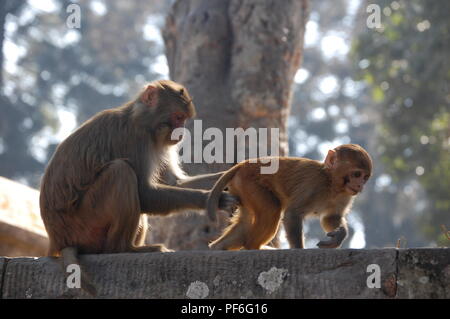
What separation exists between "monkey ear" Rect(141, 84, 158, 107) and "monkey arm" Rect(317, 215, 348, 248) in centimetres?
165

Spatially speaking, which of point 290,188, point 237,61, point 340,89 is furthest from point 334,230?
point 340,89

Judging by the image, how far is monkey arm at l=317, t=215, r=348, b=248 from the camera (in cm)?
504

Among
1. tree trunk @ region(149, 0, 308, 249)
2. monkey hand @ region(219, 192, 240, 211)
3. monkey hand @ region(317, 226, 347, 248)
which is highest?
tree trunk @ region(149, 0, 308, 249)

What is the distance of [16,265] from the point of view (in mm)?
4371

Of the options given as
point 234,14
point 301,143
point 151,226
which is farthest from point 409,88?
point 301,143

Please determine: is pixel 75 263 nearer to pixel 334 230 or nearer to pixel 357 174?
pixel 334 230

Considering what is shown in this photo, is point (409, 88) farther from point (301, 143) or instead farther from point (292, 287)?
point (301, 143)

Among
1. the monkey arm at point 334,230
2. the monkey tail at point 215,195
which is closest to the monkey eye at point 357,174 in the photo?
the monkey arm at point 334,230

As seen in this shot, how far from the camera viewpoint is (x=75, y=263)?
440cm

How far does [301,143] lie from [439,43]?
20.3m

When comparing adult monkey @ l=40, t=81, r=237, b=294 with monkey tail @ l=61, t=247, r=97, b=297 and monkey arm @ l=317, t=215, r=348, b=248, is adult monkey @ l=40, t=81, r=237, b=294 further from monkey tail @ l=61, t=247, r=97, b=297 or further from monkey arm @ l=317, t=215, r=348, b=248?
monkey arm @ l=317, t=215, r=348, b=248

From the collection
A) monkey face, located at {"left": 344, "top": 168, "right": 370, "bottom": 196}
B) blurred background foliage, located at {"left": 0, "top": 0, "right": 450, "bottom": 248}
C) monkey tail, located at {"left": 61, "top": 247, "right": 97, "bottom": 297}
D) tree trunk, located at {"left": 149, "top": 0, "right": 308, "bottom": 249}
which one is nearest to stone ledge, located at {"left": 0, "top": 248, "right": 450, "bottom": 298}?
monkey tail, located at {"left": 61, "top": 247, "right": 97, "bottom": 297}

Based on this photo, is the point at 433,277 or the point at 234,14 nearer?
the point at 433,277
